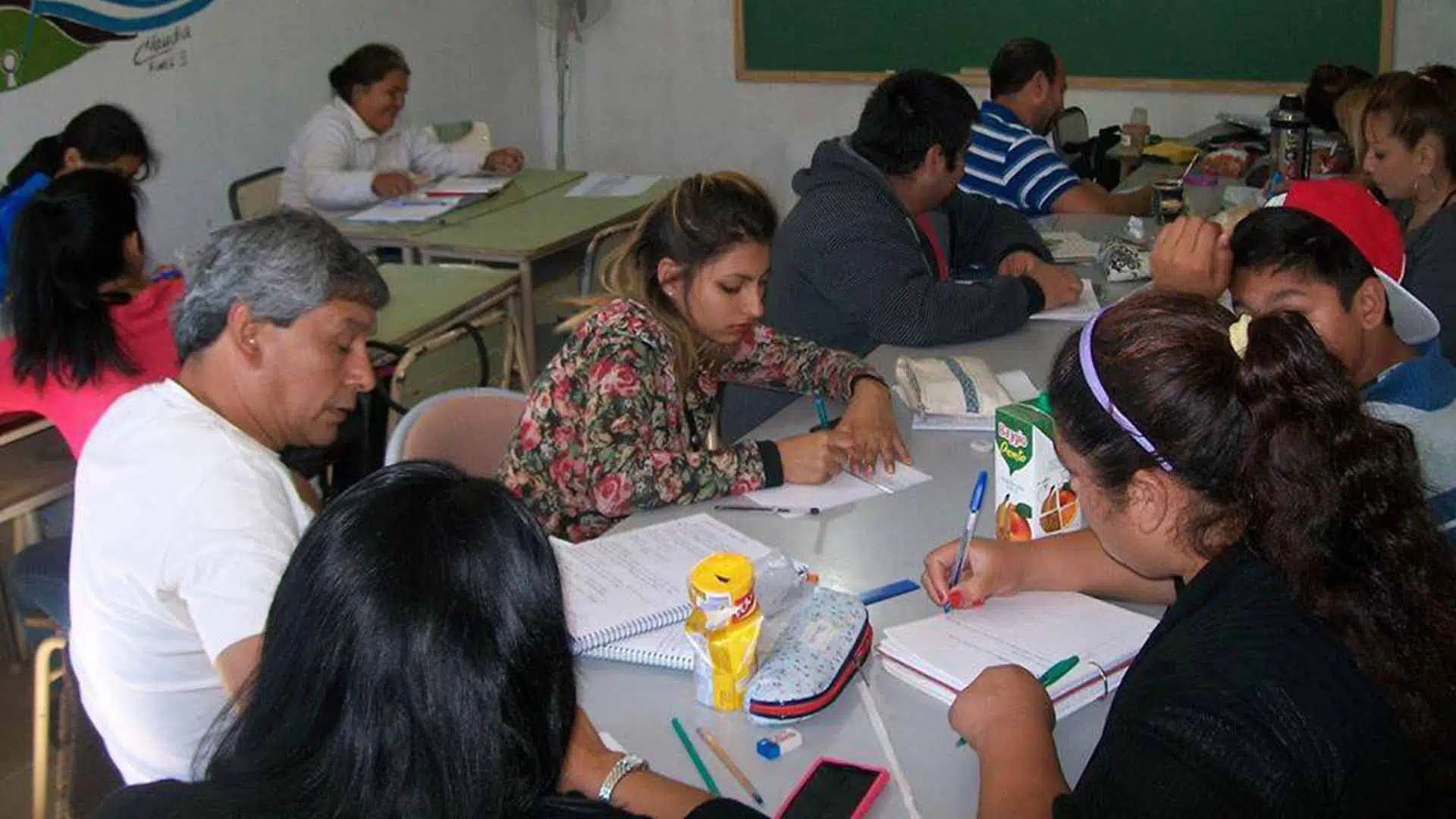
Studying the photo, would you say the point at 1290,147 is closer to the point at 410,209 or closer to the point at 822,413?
the point at 822,413

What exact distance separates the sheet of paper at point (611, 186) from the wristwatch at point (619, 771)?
390 centimetres

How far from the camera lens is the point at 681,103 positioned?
7027 millimetres

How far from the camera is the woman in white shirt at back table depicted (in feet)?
16.5

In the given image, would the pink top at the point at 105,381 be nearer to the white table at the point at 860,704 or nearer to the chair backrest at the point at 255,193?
the white table at the point at 860,704

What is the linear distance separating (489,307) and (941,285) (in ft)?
5.45

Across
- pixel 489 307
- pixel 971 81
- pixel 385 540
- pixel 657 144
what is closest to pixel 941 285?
pixel 489 307

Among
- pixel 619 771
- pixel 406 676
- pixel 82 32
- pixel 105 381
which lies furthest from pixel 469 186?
pixel 406 676

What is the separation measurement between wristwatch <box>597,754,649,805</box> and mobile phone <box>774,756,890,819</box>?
0.50 feet

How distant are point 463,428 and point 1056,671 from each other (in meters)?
1.15

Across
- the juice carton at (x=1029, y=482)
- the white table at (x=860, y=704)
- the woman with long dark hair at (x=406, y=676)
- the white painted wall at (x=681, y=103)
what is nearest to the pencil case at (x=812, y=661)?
the white table at (x=860, y=704)

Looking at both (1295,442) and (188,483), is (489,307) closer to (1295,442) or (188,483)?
(188,483)

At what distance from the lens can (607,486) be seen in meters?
2.12

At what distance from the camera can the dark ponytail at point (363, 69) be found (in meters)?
5.20

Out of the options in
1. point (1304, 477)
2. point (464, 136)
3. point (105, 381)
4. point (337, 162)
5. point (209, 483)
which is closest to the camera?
point (1304, 477)
